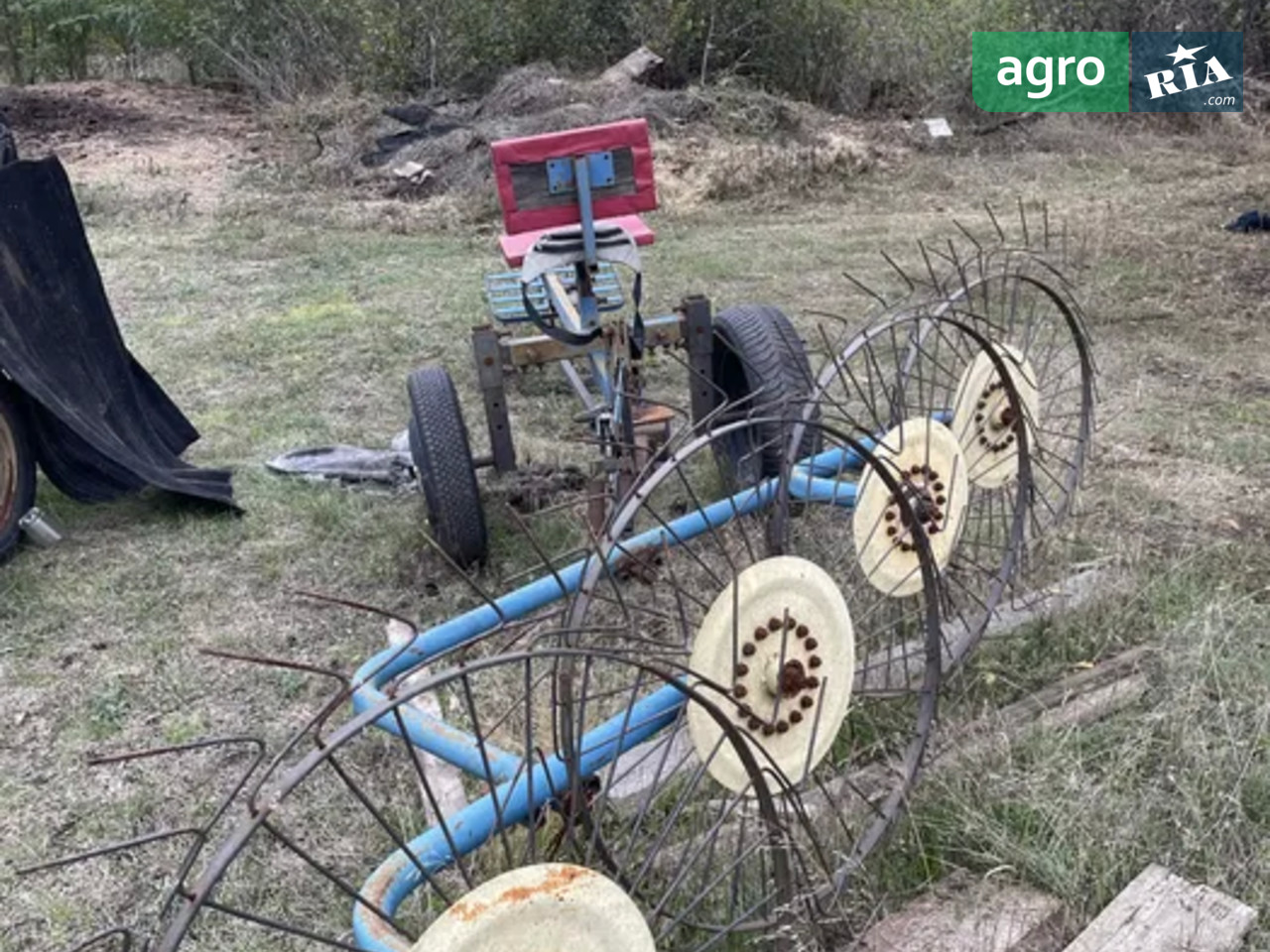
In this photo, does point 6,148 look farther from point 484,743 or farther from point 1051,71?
point 1051,71

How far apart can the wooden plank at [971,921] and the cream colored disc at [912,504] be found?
1.76 feet

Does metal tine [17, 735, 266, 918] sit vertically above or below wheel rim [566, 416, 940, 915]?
above

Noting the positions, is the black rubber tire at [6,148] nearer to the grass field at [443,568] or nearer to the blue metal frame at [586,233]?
the grass field at [443,568]

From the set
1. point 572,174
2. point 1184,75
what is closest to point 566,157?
point 572,174

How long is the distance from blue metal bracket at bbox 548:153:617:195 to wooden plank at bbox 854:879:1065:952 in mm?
1919

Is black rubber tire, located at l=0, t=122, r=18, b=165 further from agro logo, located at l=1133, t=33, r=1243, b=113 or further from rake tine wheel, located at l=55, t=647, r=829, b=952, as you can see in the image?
agro logo, located at l=1133, t=33, r=1243, b=113

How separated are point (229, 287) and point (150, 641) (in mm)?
4144

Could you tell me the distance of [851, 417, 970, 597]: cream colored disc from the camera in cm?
230

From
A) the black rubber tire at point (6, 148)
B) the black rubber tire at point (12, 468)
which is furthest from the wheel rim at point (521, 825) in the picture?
the black rubber tire at point (6, 148)

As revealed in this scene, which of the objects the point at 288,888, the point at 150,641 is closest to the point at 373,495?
the point at 150,641

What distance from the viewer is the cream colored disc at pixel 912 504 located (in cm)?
230

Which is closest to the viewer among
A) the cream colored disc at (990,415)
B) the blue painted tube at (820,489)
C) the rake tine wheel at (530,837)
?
the rake tine wheel at (530,837)

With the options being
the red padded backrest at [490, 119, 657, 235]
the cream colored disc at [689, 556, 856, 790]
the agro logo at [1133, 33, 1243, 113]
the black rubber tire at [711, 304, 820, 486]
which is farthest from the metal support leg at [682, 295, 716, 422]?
the agro logo at [1133, 33, 1243, 113]

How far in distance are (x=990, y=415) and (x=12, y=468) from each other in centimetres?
282
